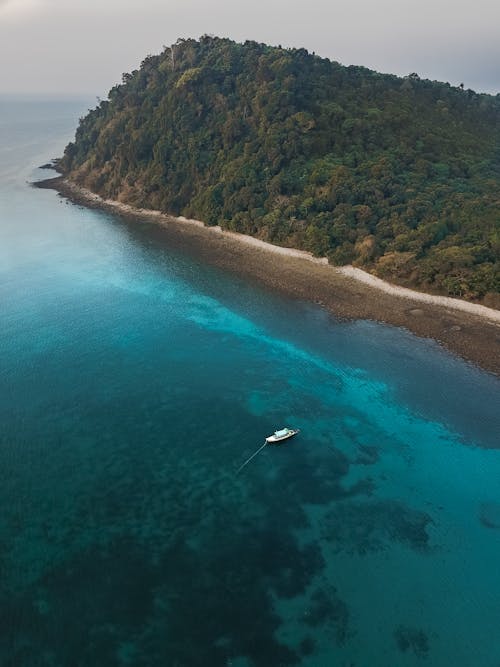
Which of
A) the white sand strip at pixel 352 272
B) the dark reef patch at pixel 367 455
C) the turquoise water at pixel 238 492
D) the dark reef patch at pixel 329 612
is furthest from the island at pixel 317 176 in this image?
the dark reef patch at pixel 329 612

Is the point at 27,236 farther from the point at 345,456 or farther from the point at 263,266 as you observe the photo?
the point at 345,456

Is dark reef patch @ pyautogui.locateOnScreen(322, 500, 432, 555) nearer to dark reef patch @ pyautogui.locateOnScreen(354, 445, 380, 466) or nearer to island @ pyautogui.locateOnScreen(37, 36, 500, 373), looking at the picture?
dark reef patch @ pyautogui.locateOnScreen(354, 445, 380, 466)

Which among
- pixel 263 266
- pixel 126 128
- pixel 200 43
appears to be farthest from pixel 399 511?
pixel 200 43

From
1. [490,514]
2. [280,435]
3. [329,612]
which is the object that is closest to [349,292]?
[280,435]

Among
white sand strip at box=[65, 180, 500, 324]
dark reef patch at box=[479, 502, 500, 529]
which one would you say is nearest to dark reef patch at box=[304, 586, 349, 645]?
dark reef patch at box=[479, 502, 500, 529]

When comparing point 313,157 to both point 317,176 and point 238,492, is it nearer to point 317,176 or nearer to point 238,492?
point 317,176
